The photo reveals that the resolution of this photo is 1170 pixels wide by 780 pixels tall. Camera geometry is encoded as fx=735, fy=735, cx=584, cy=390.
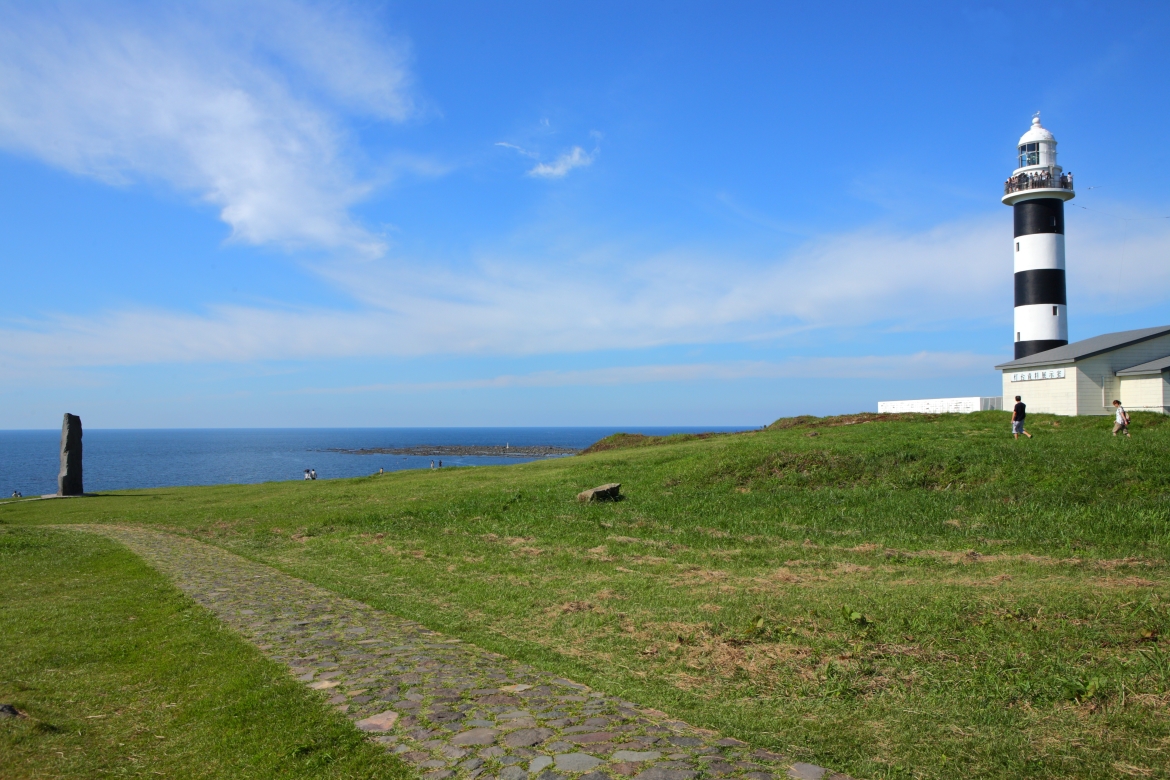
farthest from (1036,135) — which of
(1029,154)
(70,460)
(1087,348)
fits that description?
(70,460)

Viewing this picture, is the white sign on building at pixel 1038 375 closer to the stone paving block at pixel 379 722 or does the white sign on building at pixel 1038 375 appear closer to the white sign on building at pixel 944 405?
the white sign on building at pixel 944 405

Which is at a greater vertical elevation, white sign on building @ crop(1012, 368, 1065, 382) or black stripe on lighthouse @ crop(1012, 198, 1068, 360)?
black stripe on lighthouse @ crop(1012, 198, 1068, 360)

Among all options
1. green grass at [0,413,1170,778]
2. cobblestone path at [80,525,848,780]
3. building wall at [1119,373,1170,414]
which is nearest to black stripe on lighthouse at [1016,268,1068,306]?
building wall at [1119,373,1170,414]

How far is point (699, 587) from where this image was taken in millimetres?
12969

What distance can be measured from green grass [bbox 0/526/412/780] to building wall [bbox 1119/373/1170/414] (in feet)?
131

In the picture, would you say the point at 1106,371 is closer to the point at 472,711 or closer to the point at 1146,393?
the point at 1146,393

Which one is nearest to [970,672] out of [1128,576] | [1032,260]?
[1128,576]

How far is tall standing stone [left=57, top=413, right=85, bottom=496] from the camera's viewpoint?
36.2 m

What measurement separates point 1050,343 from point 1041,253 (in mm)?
5426

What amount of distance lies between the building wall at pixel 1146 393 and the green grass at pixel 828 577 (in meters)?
4.73

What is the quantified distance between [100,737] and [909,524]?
670 inches

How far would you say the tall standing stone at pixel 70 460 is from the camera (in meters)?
36.2

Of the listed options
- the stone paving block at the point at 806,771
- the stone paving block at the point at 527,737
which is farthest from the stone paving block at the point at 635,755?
the stone paving block at the point at 806,771

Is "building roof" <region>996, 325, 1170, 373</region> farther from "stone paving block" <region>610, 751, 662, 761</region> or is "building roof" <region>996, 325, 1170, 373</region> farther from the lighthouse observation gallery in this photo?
"stone paving block" <region>610, 751, 662, 761</region>
